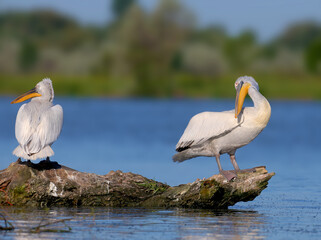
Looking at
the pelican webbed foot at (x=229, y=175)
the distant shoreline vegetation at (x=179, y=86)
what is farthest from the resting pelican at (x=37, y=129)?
the distant shoreline vegetation at (x=179, y=86)

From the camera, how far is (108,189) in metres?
8.86

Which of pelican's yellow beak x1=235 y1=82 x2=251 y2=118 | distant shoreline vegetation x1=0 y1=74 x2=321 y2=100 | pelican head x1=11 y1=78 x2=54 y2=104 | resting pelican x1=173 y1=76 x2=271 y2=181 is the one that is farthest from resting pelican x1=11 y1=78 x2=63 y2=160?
distant shoreline vegetation x1=0 y1=74 x2=321 y2=100

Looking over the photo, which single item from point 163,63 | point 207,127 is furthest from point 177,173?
point 163,63

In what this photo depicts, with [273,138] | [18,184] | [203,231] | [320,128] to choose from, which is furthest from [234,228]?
[320,128]

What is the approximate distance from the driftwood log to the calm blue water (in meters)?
0.22

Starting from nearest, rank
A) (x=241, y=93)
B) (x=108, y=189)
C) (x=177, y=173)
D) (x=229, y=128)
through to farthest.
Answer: (x=108, y=189) → (x=229, y=128) → (x=241, y=93) → (x=177, y=173)

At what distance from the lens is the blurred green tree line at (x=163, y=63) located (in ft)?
155

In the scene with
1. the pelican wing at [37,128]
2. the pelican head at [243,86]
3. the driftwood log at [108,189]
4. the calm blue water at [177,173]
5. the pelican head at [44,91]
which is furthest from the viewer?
the pelican head at [44,91]

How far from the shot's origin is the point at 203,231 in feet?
25.0

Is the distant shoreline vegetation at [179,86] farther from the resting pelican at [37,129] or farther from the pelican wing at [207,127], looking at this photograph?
the resting pelican at [37,129]

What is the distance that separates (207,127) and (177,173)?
3.63 metres

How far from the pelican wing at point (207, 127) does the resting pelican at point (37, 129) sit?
4.78 ft

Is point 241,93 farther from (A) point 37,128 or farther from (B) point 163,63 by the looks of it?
(B) point 163,63

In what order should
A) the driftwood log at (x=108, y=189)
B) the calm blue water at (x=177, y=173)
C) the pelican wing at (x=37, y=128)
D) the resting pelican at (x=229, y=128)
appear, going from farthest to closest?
the resting pelican at (x=229, y=128) → the pelican wing at (x=37, y=128) → the driftwood log at (x=108, y=189) → the calm blue water at (x=177, y=173)
